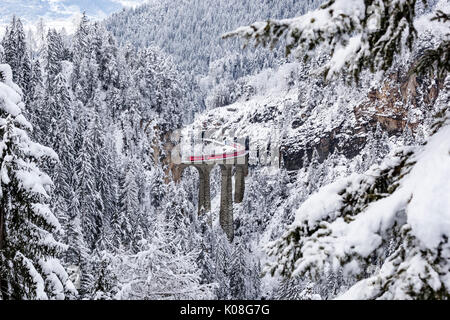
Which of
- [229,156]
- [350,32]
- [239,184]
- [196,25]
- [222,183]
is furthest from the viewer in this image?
[196,25]

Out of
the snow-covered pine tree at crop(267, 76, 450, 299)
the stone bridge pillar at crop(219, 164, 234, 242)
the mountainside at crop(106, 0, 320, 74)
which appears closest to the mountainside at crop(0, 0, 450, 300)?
the snow-covered pine tree at crop(267, 76, 450, 299)

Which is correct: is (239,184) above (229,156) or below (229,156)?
below

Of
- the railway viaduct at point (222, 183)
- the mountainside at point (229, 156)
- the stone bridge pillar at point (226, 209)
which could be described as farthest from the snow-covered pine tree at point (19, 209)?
the stone bridge pillar at point (226, 209)

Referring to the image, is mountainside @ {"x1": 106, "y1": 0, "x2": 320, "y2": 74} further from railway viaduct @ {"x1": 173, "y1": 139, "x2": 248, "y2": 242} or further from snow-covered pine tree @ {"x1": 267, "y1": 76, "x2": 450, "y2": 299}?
snow-covered pine tree @ {"x1": 267, "y1": 76, "x2": 450, "y2": 299}

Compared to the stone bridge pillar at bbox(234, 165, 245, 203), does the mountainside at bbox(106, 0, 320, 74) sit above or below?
above

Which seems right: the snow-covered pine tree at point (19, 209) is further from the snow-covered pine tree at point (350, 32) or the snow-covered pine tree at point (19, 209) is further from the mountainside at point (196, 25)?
the mountainside at point (196, 25)

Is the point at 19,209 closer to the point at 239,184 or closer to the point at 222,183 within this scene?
the point at 222,183

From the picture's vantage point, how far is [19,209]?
7.39 m

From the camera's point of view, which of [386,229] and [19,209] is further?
[19,209]

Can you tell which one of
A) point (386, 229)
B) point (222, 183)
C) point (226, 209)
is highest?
point (386, 229)

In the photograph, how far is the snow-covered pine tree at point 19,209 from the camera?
712 cm

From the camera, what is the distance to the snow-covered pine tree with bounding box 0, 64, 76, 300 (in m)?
7.12

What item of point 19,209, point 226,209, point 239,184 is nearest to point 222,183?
point 226,209

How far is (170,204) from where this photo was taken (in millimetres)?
28594
